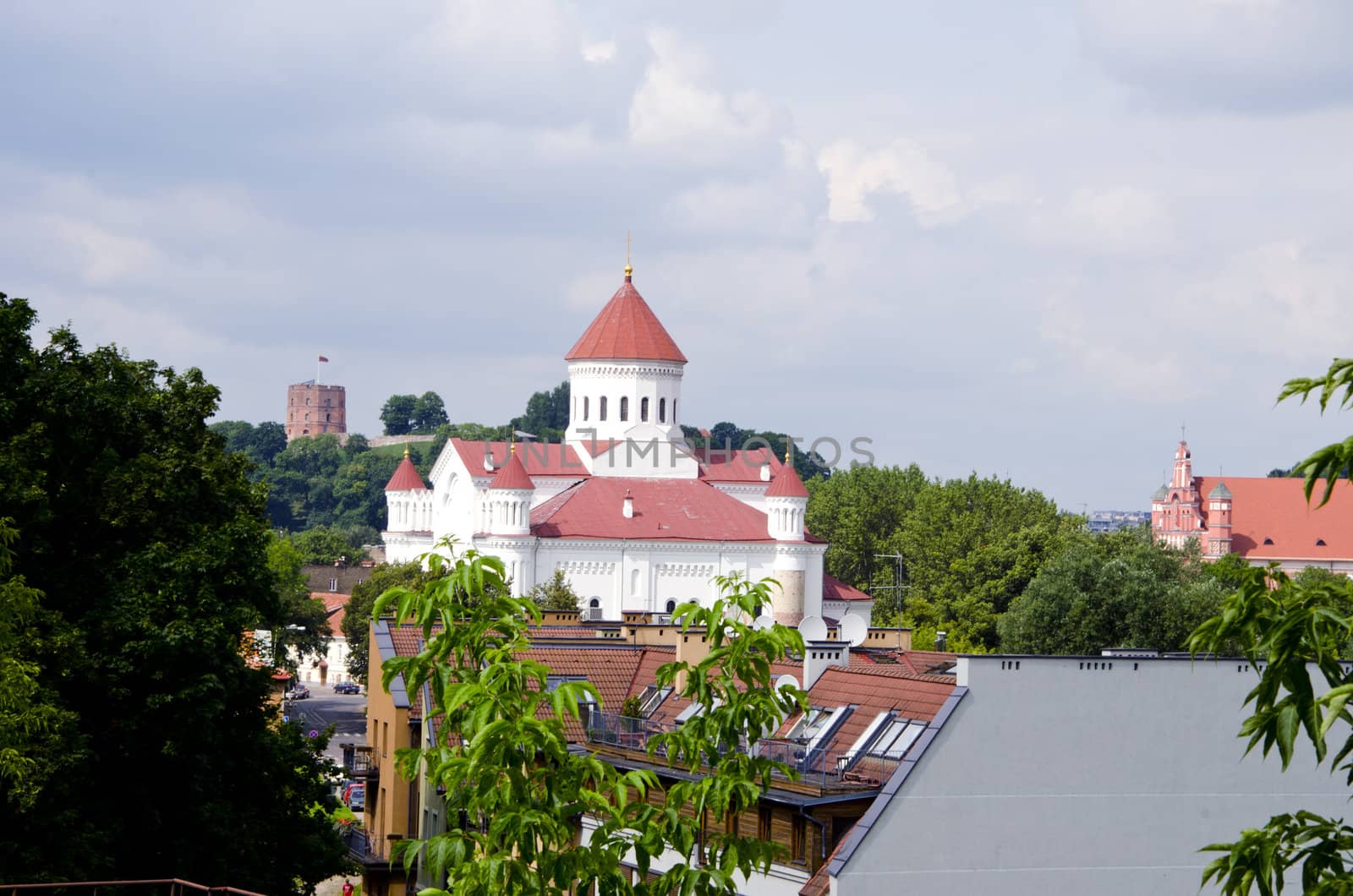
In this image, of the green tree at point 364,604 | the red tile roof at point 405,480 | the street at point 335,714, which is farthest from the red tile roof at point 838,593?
the red tile roof at point 405,480

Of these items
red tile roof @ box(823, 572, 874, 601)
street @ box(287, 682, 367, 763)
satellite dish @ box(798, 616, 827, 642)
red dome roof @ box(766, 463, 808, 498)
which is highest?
red dome roof @ box(766, 463, 808, 498)

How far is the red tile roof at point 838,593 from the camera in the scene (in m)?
105

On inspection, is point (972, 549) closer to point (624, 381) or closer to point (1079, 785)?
point (624, 381)

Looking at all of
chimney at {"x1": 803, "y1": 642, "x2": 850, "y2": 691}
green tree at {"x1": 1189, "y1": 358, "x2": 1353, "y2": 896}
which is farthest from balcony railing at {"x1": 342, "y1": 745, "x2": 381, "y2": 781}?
green tree at {"x1": 1189, "y1": 358, "x2": 1353, "y2": 896}

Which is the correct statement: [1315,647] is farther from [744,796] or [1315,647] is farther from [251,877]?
[251,877]

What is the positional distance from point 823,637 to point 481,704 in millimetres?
25362

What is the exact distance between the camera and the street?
81.8 m

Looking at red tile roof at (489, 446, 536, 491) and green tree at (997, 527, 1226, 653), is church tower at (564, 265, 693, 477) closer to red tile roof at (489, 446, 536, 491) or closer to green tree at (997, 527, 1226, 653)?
red tile roof at (489, 446, 536, 491)

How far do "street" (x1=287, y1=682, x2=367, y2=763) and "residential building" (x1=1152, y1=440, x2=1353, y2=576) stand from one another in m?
70.7

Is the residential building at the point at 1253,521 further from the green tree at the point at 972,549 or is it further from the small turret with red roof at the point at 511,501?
the small turret with red roof at the point at 511,501

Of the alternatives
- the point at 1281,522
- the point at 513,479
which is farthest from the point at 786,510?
the point at 1281,522

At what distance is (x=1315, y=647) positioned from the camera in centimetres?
790

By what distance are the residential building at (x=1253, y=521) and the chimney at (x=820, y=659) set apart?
124 meters

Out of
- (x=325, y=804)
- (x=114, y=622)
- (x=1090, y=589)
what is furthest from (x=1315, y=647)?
(x=1090, y=589)
